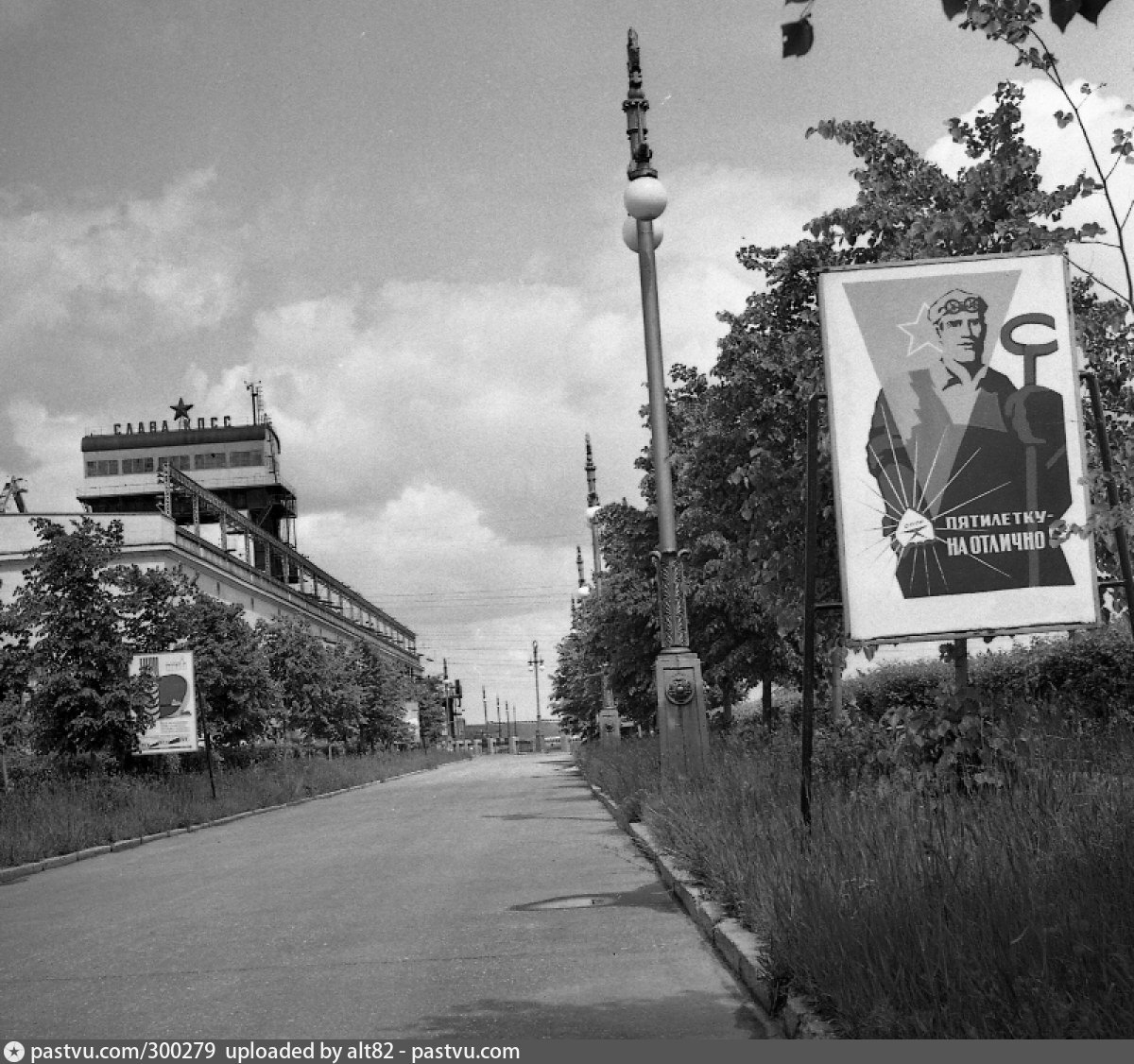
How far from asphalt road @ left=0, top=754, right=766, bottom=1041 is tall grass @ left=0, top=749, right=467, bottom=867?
214 cm

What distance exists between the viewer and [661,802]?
1280 centimetres

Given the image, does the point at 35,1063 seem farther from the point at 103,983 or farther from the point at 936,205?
the point at 936,205

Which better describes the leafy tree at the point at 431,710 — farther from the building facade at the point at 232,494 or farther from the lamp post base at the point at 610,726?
the lamp post base at the point at 610,726

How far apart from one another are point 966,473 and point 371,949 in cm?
444

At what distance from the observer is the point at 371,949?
8008mm

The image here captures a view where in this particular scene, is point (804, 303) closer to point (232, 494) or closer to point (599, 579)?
point (599, 579)

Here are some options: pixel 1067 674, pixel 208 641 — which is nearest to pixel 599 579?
pixel 208 641

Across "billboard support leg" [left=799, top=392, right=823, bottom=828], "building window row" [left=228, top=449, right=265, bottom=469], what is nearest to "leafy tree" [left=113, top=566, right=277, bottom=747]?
"billboard support leg" [left=799, top=392, right=823, bottom=828]

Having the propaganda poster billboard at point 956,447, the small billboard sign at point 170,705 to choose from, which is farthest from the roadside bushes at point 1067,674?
the small billboard sign at point 170,705

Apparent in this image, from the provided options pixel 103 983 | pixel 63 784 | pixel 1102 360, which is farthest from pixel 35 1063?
pixel 63 784

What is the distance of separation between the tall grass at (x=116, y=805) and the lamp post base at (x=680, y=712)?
7.91m

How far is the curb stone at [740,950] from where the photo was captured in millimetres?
5098

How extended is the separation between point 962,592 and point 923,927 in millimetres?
3279

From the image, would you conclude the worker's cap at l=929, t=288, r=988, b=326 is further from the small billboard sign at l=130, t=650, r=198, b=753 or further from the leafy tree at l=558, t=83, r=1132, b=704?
the small billboard sign at l=130, t=650, r=198, b=753
